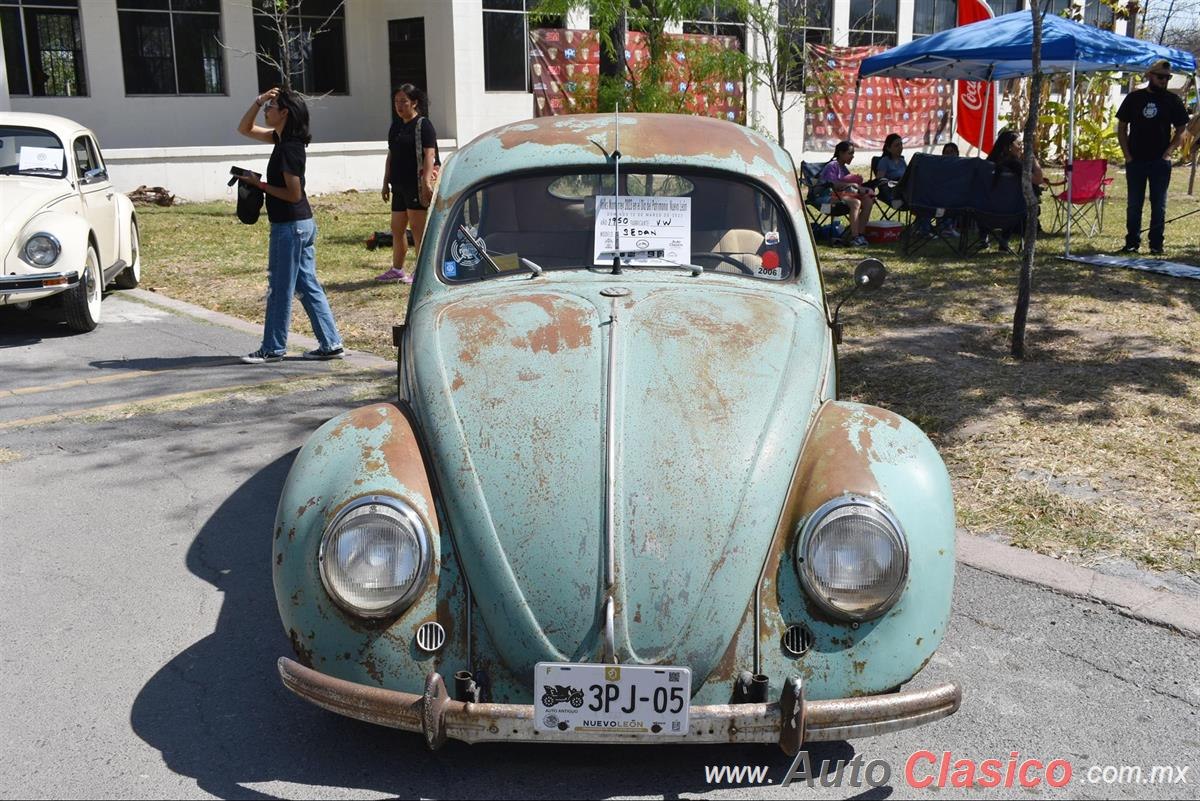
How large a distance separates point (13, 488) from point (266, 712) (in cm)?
283

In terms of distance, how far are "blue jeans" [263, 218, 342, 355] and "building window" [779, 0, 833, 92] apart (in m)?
13.5

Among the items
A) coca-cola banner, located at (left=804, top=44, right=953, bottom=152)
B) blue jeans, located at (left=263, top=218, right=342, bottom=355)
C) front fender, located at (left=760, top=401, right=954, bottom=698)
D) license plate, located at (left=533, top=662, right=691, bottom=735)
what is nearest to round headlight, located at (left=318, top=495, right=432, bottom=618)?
license plate, located at (left=533, top=662, right=691, bottom=735)

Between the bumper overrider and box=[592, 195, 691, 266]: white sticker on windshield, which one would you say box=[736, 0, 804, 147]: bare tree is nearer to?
box=[592, 195, 691, 266]: white sticker on windshield

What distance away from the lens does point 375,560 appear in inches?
120

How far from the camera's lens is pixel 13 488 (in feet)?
18.3

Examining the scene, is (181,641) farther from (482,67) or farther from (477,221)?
(482,67)

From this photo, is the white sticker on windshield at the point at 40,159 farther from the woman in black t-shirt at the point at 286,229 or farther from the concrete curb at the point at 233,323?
the woman in black t-shirt at the point at 286,229

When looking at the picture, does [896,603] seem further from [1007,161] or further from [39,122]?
[1007,161]

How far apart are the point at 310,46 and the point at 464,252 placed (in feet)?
63.2

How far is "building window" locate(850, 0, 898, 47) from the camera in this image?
87.5ft

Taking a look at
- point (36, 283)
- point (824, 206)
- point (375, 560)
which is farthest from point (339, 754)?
point (824, 206)

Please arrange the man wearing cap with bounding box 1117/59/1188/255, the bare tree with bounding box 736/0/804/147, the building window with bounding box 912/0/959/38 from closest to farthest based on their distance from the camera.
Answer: the man wearing cap with bounding box 1117/59/1188/255, the bare tree with bounding box 736/0/804/147, the building window with bounding box 912/0/959/38

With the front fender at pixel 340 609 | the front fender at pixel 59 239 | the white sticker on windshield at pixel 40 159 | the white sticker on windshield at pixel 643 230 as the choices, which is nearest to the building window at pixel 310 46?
the white sticker on windshield at pixel 40 159

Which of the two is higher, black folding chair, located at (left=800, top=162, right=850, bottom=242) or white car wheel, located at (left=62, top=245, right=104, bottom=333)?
black folding chair, located at (left=800, top=162, right=850, bottom=242)
